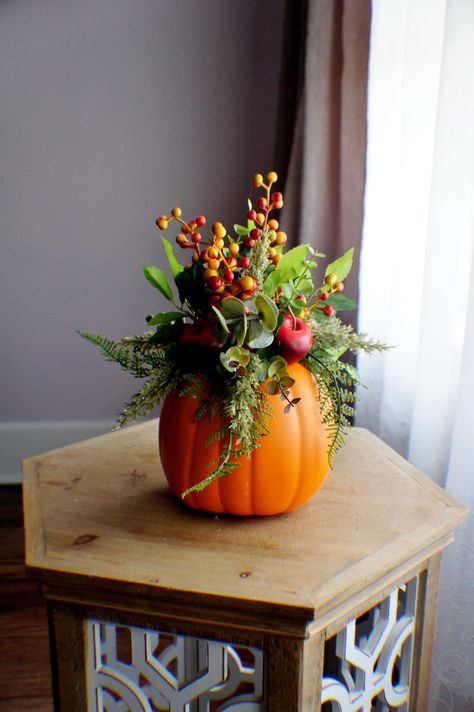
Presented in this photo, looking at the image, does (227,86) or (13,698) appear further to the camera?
(227,86)

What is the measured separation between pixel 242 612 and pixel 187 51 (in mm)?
2141

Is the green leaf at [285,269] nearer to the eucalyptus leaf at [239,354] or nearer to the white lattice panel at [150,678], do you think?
Result: the eucalyptus leaf at [239,354]

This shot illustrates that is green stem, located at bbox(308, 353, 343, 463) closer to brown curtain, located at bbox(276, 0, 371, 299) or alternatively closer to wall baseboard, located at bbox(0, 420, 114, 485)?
brown curtain, located at bbox(276, 0, 371, 299)

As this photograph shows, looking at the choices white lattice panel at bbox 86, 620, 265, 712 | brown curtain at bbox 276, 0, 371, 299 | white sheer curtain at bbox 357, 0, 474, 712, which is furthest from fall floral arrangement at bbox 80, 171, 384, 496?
brown curtain at bbox 276, 0, 371, 299

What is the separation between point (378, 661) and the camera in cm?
83

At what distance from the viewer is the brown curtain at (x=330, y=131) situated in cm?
144

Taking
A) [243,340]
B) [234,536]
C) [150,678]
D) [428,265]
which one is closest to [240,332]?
[243,340]

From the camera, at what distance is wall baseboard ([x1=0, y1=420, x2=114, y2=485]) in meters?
2.43

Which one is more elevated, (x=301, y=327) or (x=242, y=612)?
(x=301, y=327)

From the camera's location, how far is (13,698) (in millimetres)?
1315

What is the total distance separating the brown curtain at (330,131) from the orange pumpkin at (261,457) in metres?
0.75

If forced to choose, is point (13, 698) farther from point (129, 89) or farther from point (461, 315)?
point (129, 89)

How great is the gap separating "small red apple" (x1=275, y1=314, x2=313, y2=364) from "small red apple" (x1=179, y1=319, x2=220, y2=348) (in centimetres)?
8

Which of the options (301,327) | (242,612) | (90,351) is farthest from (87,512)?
(90,351)
